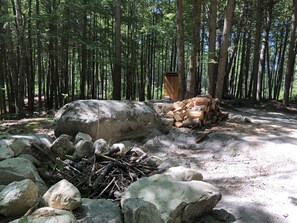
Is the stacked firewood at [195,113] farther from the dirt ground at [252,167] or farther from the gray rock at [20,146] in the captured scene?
the gray rock at [20,146]

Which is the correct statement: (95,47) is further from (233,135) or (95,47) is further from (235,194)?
(235,194)

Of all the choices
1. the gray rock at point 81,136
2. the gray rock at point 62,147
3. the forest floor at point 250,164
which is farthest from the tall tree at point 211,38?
the gray rock at point 62,147

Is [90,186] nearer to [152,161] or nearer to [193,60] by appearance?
[152,161]

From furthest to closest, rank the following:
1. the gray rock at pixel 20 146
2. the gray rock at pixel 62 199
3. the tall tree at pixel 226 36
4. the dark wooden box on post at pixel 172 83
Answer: the dark wooden box on post at pixel 172 83, the tall tree at pixel 226 36, the gray rock at pixel 20 146, the gray rock at pixel 62 199

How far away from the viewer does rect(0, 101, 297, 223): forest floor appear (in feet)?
11.8

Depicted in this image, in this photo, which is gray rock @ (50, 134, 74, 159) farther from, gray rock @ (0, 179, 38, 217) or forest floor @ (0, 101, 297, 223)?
gray rock @ (0, 179, 38, 217)

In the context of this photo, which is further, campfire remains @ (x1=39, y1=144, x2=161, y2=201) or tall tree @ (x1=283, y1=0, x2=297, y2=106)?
tall tree @ (x1=283, y1=0, x2=297, y2=106)

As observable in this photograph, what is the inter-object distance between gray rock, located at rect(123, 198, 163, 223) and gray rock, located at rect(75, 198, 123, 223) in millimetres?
134

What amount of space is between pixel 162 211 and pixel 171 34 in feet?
39.0

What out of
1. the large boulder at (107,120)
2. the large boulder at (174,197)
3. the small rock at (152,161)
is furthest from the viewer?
the large boulder at (107,120)

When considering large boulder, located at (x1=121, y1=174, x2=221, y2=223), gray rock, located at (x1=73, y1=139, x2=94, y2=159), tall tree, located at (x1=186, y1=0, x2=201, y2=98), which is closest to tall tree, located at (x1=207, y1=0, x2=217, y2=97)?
tall tree, located at (x1=186, y1=0, x2=201, y2=98)

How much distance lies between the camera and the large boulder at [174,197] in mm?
3014

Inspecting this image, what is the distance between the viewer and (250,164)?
505cm

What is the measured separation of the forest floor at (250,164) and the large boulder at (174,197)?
0.47 m
